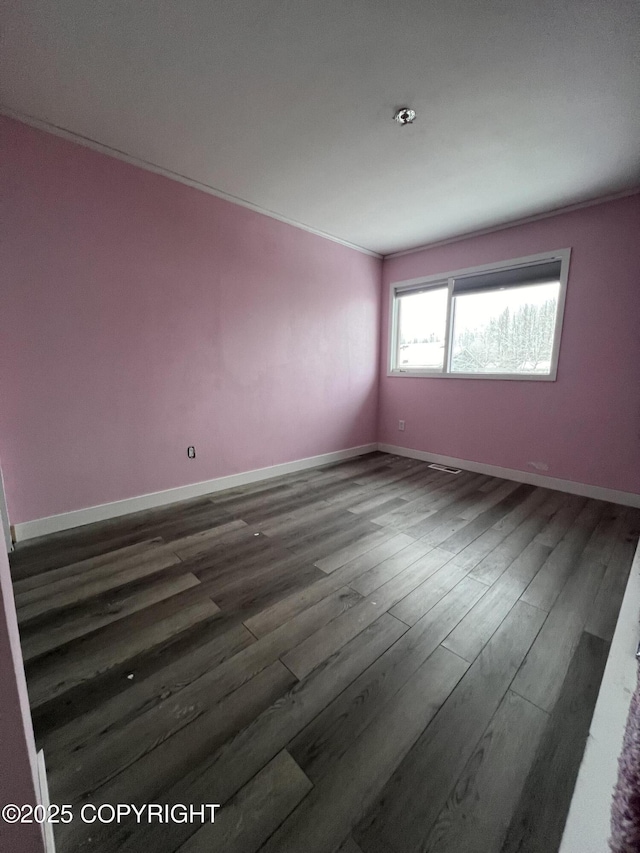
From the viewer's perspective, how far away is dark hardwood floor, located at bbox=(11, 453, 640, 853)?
90 cm

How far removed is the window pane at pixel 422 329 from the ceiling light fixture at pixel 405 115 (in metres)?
2.30

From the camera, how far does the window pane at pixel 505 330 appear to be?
3.36 m

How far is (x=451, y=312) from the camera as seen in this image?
3977 mm

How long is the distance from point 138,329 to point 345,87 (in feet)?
6.77

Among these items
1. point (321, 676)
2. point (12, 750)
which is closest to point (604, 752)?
point (321, 676)

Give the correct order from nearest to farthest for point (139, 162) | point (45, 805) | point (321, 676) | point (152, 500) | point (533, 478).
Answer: point (45, 805) → point (321, 676) → point (139, 162) → point (152, 500) → point (533, 478)

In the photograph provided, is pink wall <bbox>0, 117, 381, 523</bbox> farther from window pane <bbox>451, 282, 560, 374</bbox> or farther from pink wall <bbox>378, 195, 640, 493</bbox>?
pink wall <bbox>378, 195, 640, 493</bbox>

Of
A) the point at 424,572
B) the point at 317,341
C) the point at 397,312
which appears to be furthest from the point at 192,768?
the point at 397,312

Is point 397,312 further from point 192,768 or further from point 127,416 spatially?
point 192,768

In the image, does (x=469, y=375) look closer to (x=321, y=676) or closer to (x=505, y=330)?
(x=505, y=330)

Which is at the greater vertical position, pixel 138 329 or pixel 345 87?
pixel 345 87

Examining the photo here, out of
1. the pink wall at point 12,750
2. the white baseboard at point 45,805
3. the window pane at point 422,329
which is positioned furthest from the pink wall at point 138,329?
the pink wall at point 12,750

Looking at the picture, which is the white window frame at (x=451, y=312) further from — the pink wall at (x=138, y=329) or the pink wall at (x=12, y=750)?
the pink wall at (x=12, y=750)

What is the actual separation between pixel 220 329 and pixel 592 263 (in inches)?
135
